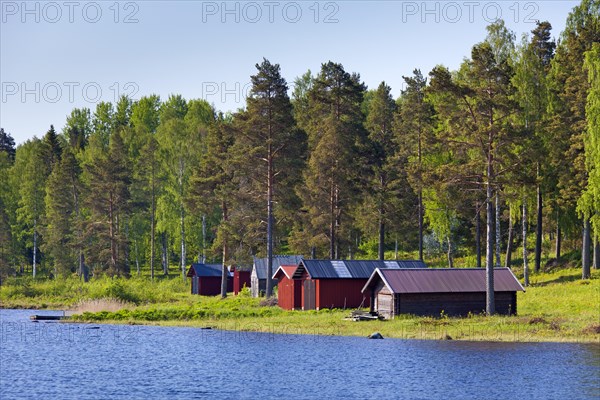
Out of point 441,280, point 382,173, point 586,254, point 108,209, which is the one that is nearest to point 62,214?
point 108,209

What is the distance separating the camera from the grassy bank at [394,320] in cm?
4319

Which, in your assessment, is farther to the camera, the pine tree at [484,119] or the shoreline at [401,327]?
the pine tree at [484,119]

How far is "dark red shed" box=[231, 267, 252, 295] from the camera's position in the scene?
84000mm

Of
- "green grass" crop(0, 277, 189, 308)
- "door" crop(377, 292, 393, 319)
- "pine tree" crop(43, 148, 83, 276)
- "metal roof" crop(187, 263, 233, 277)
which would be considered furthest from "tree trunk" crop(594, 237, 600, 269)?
"pine tree" crop(43, 148, 83, 276)

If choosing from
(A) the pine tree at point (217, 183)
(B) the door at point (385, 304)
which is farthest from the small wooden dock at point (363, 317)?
(A) the pine tree at point (217, 183)

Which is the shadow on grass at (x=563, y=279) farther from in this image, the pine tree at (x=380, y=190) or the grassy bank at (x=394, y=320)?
the pine tree at (x=380, y=190)

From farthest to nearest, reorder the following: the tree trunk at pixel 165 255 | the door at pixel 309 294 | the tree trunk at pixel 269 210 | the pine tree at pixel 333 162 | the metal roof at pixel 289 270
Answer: the tree trunk at pixel 165 255 → the pine tree at pixel 333 162 → the tree trunk at pixel 269 210 → the metal roof at pixel 289 270 → the door at pixel 309 294

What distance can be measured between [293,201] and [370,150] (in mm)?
8910

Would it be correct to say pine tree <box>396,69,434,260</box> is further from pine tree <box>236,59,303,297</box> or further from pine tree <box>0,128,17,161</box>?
pine tree <box>0,128,17,161</box>

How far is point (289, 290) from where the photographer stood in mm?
61969

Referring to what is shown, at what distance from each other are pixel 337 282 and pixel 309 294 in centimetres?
266

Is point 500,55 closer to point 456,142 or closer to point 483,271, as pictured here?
point 456,142

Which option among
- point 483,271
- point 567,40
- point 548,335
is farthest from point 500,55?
point 548,335

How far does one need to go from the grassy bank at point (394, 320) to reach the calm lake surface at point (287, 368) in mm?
2436
